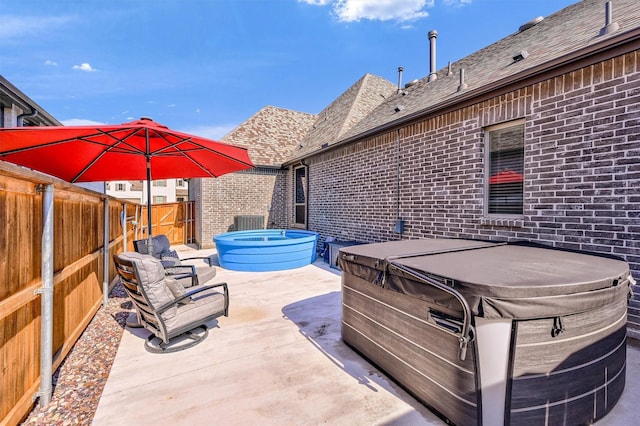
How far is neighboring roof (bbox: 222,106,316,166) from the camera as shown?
12562mm

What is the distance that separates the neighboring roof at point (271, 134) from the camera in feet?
41.2

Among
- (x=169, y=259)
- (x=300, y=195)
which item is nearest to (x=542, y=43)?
(x=169, y=259)

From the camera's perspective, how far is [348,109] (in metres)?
11.7

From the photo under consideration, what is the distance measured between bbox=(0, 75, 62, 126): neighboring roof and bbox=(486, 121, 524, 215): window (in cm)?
797

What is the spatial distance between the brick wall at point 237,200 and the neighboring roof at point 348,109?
188 centimetres

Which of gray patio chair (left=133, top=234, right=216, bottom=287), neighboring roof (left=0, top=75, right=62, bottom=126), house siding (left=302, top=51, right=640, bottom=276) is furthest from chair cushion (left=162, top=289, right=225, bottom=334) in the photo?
neighboring roof (left=0, top=75, right=62, bottom=126)

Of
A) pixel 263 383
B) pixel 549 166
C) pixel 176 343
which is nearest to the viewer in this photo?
pixel 263 383

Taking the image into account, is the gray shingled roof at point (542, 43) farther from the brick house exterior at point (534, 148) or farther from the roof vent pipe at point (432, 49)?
the roof vent pipe at point (432, 49)

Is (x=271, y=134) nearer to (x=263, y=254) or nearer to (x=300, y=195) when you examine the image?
(x=300, y=195)

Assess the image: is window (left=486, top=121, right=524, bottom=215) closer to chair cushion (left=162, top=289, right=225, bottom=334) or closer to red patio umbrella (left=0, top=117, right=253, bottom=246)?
red patio umbrella (left=0, top=117, right=253, bottom=246)

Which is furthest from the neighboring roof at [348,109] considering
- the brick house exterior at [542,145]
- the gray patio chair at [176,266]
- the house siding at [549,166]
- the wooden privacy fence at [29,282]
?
the wooden privacy fence at [29,282]

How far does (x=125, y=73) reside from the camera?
991 cm

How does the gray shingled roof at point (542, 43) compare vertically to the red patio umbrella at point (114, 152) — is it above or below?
above

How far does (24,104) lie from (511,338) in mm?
7963
